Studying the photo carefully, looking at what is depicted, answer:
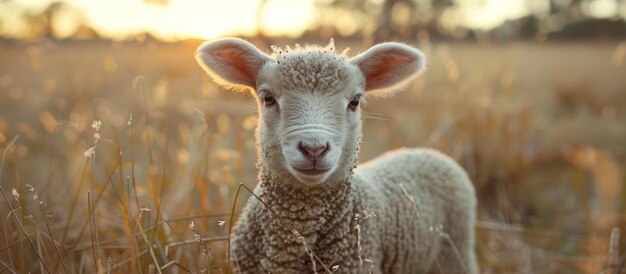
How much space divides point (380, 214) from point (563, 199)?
3.46 metres

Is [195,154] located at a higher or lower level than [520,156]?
higher

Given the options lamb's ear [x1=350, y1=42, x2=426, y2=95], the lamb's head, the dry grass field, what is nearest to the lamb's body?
the lamb's head

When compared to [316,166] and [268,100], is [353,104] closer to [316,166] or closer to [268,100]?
[268,100]

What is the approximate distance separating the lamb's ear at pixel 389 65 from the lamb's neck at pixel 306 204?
0.65 metres

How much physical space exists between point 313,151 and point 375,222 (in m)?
0.80

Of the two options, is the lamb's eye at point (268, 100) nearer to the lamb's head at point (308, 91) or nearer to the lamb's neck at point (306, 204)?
the lamb's head at point (308, 91)

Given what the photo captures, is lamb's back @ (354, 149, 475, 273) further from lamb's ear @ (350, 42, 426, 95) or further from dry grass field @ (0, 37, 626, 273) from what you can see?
lamb's ear @ (350, 42, 426, 95)

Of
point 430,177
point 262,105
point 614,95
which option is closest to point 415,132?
point 430,177

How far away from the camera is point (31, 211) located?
13.4ft

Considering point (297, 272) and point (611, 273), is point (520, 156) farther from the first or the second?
point (297, 272)

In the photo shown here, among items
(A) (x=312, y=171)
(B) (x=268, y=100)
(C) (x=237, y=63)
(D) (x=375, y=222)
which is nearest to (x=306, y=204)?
(A) (x=312, y=171)

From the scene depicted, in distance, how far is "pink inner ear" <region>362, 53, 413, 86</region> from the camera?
307cm

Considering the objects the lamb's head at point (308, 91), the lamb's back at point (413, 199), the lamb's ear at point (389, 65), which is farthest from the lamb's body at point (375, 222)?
the lamb's ear at point (389, 65)

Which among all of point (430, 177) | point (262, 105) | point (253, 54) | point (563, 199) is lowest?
point (563, 199)
